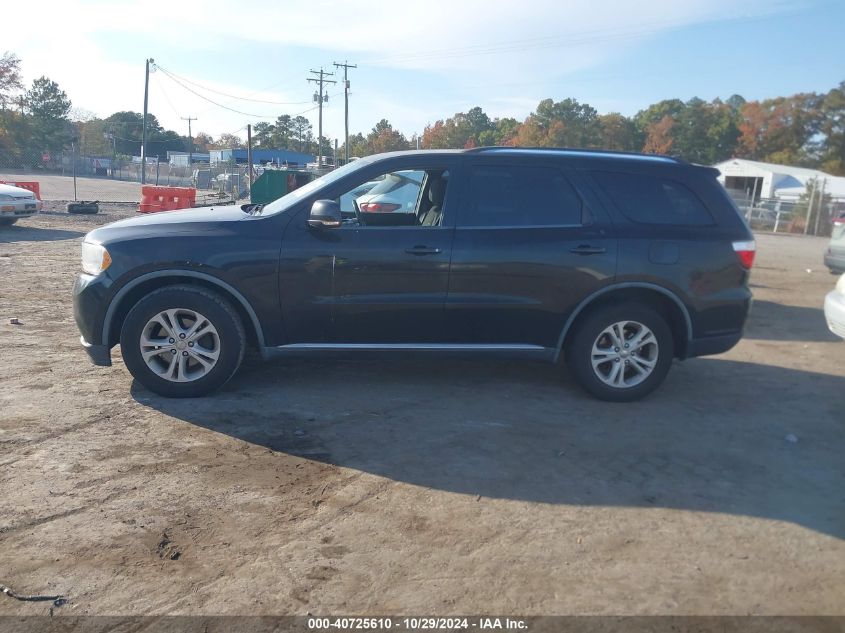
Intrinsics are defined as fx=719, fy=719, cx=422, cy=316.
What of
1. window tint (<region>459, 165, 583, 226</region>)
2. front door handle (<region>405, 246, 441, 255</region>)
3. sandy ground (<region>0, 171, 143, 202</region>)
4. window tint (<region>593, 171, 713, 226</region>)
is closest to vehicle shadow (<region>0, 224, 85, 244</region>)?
front door handle (<region>405, 246, 441, 255</region>)

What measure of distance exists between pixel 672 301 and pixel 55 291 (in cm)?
772

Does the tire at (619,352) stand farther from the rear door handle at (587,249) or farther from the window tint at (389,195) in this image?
the window tint at (389,195)

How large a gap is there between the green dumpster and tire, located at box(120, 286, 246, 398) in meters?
7.43

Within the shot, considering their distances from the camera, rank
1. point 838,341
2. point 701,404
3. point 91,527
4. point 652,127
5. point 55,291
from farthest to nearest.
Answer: point 652,127 → point 55,291 → point 838,341 → point 701,404 → point 91,527

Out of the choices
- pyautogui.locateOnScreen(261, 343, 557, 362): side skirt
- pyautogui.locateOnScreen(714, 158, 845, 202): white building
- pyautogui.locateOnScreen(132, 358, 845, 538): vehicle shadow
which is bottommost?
pyautogui.locateOnScreen(132, 358, 845, 538): vehicle shadow

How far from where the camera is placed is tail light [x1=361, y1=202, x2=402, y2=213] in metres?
6.57

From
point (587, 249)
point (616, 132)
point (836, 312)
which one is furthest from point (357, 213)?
point (616, 132)

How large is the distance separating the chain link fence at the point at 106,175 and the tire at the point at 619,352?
23510 millimetres

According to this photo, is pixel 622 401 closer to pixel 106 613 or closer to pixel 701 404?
pixel 701 404

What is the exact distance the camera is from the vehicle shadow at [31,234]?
49.2 feet

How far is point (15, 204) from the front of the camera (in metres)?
16.5

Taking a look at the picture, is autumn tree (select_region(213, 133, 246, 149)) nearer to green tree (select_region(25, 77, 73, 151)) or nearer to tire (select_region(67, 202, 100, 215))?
green tree (select_region(25, 77, 73, 151))

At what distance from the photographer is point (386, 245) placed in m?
5.37

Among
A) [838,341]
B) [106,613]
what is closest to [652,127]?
[838,341]
